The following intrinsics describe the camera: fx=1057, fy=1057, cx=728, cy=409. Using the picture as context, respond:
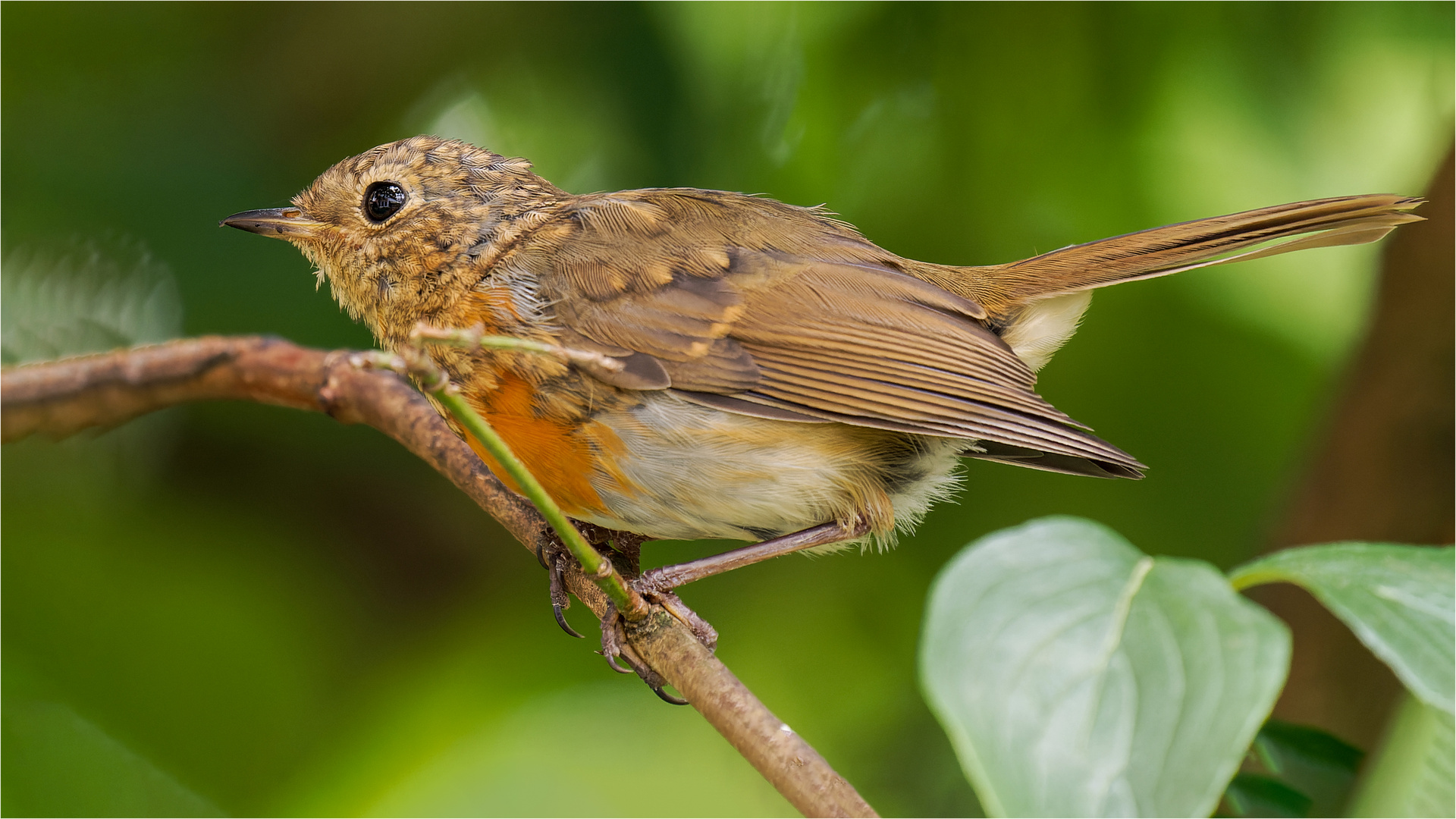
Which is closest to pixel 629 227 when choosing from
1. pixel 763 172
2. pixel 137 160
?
pixel 763 172

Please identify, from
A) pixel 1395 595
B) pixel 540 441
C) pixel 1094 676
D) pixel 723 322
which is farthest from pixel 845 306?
pixel 1395 595

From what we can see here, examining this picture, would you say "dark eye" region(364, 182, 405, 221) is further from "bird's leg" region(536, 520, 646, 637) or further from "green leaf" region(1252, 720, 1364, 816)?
"green leaf" region(1252, 720, 1364, 816)

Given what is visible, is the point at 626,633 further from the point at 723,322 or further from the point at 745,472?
the point at 723,322

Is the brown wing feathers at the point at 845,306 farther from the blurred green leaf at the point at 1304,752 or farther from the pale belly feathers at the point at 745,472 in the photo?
the blurred green leaf at the point at 1304,752

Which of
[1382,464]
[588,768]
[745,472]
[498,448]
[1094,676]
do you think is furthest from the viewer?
[1382,464]

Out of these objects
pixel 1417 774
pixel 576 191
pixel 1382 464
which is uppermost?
pixel 576 191

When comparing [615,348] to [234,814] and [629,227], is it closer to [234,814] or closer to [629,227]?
[629,227]
